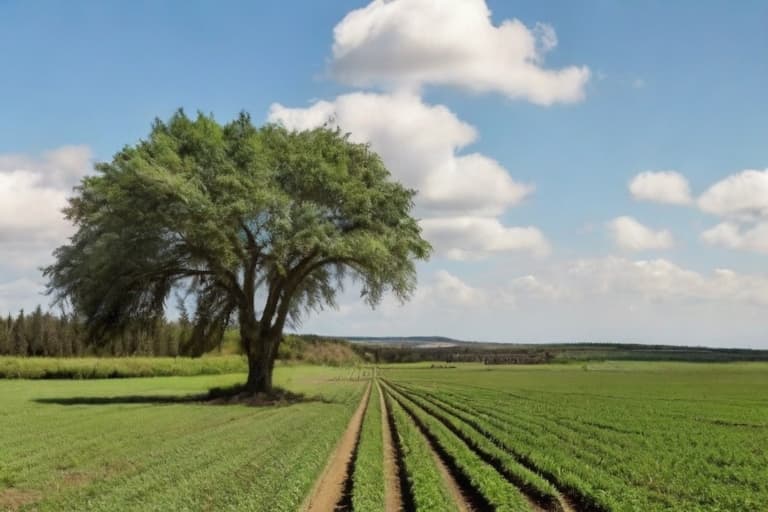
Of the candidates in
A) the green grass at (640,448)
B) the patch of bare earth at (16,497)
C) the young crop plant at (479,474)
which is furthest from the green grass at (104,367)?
the patch of bare earth at (16,497)

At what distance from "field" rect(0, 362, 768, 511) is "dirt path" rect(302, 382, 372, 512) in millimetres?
51

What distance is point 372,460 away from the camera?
20375 mm

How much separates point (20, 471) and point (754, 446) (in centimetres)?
2343

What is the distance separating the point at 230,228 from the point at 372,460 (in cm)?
2146

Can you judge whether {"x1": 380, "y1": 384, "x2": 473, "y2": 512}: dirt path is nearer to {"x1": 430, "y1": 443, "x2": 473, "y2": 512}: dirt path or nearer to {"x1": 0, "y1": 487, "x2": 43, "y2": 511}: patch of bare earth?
{"x1": 430, "y1": 443, "x2": 473, "y2": 512}: dirt path

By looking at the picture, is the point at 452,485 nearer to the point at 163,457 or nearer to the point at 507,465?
the point at 507,465

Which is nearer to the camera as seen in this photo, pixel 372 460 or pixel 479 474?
pixel 479 474

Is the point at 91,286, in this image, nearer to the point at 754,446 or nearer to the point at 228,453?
the point at 228,453

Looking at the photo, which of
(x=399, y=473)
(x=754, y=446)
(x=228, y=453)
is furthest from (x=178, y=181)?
(x=754, y=446)

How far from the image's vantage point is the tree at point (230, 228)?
38469 mm

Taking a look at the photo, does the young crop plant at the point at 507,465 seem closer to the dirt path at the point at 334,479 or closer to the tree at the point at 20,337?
the dirt path at the point at 334,479

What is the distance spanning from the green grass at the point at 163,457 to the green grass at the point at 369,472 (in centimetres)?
110

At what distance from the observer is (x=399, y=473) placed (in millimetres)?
19250

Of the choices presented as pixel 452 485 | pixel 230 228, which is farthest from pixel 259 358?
pixel 452 485
